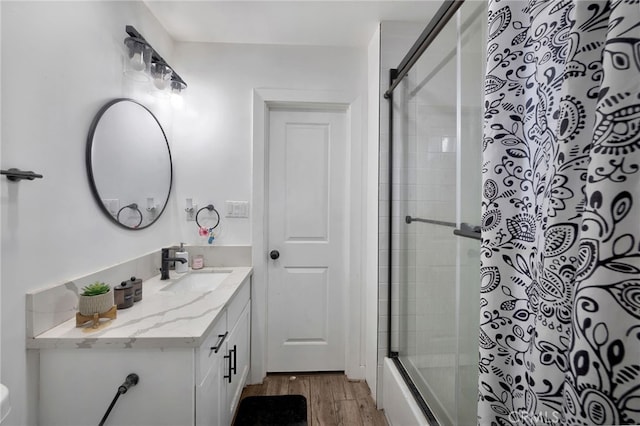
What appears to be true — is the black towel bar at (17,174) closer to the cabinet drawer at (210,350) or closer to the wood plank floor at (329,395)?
the cabinet drawer at (210,350)

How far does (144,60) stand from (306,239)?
1.48m

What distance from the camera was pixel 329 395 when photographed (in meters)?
1.89

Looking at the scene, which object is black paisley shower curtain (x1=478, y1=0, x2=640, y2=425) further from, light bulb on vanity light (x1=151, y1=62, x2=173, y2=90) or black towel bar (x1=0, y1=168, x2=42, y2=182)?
light bulb on vanity light (x1=151, y1=62, x2=173, y2=90)

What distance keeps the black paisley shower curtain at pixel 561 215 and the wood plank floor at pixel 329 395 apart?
1340 millimetres

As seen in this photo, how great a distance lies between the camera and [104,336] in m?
0.96

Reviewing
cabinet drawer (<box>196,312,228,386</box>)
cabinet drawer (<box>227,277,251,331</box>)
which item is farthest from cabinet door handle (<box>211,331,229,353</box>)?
cabinet drawer (<box>227,277,251,331</box>)

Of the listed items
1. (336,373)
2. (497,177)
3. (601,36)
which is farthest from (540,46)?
(336,373)

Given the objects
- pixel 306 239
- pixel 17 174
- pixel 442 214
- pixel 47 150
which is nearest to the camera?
pixel 17 174

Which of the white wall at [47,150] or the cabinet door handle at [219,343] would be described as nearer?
the white wall at [47,150]

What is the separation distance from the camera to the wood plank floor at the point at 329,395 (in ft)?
5.55

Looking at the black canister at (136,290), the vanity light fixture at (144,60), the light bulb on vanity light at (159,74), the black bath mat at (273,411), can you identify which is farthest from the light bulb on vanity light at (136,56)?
the black bath mat at (273,411)

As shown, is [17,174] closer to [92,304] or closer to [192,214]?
[92,304]

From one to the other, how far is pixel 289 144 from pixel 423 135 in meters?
1.04

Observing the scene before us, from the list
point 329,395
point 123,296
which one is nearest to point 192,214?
point 123,296
